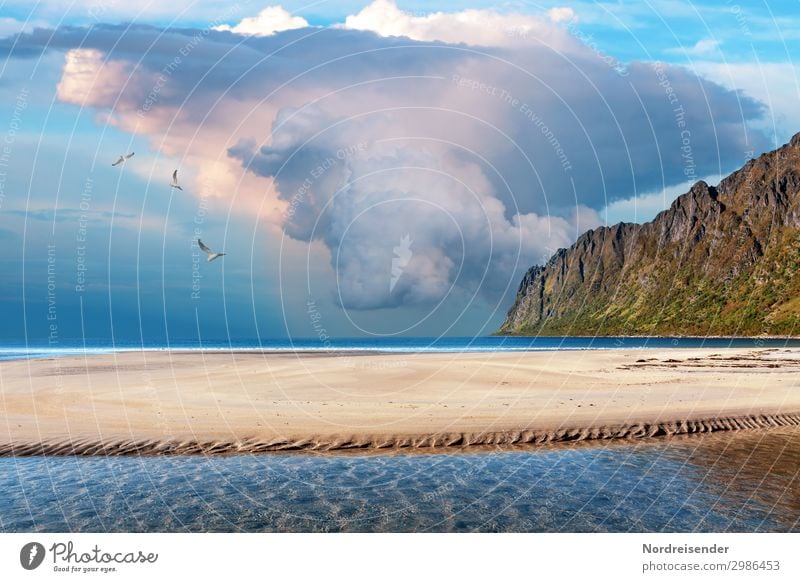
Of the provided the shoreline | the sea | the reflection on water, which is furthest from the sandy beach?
the reflection on water

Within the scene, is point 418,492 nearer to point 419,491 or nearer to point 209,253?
point 419,491

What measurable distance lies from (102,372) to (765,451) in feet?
174

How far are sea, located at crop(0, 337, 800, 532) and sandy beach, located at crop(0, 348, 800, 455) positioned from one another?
69.1 inches

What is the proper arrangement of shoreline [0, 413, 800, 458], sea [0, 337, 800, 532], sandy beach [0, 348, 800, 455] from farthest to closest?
sandy beach [0, 348, 800, 455], shoreline [0, 413, 800, 458], sea [0, 337, 800, 532]

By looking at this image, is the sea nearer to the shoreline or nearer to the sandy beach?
the shoreline

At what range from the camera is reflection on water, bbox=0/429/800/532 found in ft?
50.1

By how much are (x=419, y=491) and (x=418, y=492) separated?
99 mm

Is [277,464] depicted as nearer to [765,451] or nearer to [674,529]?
[674,529]

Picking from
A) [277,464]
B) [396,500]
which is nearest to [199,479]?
[277,464]

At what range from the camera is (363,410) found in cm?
3027

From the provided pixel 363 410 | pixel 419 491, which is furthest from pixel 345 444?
pixel 363 410

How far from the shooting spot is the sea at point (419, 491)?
1522 cm

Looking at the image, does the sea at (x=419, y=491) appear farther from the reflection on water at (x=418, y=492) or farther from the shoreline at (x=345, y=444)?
the shoreline at (x=345, y=444)

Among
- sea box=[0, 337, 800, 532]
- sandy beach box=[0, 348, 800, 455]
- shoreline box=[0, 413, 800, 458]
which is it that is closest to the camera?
sea box=[0, 337, 800, 532]
